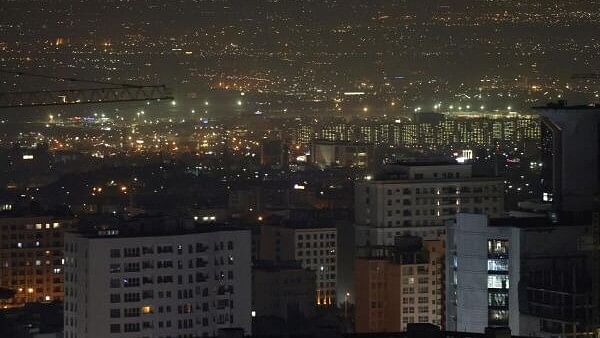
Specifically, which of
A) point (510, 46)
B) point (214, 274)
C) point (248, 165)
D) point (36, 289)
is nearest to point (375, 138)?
point (248, 165)

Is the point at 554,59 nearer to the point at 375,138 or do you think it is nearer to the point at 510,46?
the point at 510,46

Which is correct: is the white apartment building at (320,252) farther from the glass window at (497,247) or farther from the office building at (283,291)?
the glass window at (497,247)

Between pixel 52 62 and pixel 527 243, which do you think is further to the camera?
pixel 52 62

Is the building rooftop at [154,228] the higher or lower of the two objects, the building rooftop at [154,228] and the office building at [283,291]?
the higher

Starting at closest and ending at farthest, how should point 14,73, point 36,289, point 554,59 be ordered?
point 36,289
point 554,59
point 14,73

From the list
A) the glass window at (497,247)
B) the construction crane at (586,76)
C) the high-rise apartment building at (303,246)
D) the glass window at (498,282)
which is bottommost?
the glass window at (498,282)

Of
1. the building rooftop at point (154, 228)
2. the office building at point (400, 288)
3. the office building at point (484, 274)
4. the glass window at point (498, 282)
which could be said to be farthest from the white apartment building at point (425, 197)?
the glass window at point (498, 282)

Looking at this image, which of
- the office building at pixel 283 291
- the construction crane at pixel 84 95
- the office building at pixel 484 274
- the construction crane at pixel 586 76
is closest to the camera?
the office building at pixel 484 274

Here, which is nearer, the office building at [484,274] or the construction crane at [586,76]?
the office building at [484,274]
